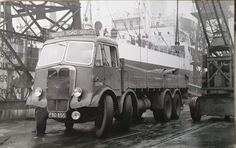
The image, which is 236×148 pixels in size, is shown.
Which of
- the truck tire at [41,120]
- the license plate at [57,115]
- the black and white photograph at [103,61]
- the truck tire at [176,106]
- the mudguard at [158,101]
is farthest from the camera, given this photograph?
the truck tire at [176,106]

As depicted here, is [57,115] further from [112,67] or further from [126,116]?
[126,116]

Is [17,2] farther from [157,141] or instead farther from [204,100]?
[204,100]

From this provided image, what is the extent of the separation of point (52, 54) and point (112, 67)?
0.98m

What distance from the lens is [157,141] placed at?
17.2 feet

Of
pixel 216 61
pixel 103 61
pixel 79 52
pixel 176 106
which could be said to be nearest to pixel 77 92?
pixel 79 52

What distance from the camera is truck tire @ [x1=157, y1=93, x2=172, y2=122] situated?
8.20 m

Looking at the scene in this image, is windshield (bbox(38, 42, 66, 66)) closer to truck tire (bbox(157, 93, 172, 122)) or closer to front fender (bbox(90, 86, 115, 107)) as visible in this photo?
front fender (bbox(90, 86, 115, 107))

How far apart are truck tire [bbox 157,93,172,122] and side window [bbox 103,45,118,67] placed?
93.4 inches

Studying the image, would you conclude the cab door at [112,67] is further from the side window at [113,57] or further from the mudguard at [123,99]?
Result: the mudguard at [123,99]

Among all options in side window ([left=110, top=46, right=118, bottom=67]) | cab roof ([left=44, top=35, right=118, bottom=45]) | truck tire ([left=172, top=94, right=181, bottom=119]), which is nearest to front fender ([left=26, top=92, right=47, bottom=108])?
cab roof ([left=44, top=35, right=118, bottom=45])

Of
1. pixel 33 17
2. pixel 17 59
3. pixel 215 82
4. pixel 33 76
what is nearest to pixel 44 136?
pixel 33 76

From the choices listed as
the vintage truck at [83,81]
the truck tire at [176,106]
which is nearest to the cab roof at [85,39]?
the vintage truck at [83,81]

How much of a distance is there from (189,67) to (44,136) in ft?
7.57

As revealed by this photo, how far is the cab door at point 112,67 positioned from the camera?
19.6 feet
